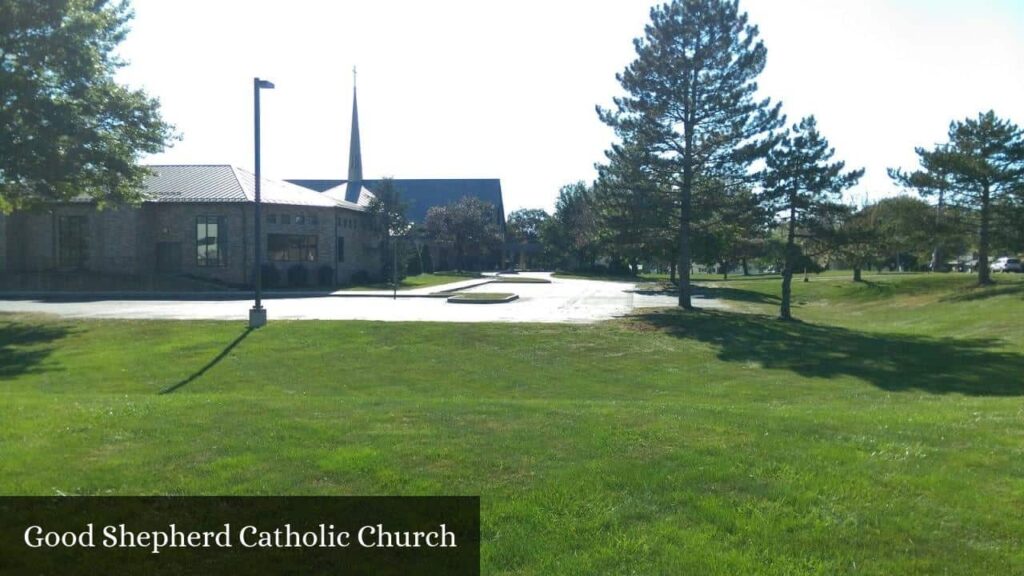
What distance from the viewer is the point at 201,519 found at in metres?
4.93

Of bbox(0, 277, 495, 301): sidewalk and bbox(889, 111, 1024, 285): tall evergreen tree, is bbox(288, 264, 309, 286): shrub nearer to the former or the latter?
bbox(0, 277, 495, 301): sidewalk

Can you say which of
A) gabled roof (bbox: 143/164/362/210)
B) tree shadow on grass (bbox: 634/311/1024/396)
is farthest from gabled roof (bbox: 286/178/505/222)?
tree shadow on grass (bbox: 634/311/1024/396)

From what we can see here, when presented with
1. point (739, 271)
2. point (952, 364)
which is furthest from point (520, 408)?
point (739, 271)

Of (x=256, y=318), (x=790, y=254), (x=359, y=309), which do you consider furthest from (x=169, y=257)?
(x=790, y=254)

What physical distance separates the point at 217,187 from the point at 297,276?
799cm

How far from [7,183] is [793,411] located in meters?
26.5

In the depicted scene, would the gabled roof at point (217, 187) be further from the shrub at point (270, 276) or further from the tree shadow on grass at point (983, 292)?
the tree shadow on grass at point (983, 292)

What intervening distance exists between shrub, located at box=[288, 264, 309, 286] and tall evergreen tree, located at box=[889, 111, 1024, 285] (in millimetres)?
36307

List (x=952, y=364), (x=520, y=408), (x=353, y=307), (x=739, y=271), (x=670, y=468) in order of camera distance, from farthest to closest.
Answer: (x=739, y=271) → (x=353, y=307) → (x=952, y=364) → (x=520, y=408) → (x=670, y=468)

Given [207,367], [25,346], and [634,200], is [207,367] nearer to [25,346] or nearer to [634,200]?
[25,346]

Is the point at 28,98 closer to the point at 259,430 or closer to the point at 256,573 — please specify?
the point at 259,430

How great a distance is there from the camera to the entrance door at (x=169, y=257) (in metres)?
48.6

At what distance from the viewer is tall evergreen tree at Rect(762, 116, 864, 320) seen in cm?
2997

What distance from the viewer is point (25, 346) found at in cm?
2061
